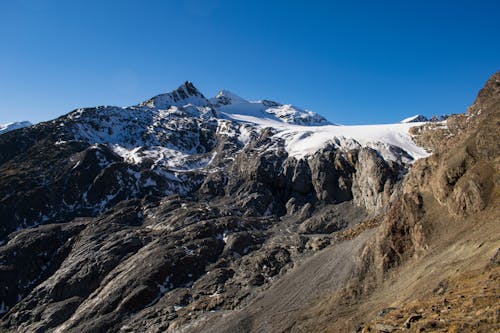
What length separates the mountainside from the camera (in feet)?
154

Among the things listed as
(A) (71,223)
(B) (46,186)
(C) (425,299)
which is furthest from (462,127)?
(B) (46,186)

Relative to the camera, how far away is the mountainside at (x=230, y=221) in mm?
46812

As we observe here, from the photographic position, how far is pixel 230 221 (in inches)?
3438

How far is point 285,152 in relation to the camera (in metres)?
132

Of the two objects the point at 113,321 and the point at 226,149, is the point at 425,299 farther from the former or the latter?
the point at 226,149

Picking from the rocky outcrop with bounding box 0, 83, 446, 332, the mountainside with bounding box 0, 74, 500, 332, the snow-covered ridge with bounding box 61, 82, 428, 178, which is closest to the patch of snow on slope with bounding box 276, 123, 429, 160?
the snow-covered ridge with bounding box 61, 82, 428, 178

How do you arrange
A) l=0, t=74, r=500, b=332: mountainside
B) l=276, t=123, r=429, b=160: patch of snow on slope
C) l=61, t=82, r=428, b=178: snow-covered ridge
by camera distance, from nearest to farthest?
1. l=0, t=74, r=500, b=332: mountainside
2. l=276, t=123, r=429, b=160: patch of snow on slope
3. l=61, t=82, r=428, b=178: snow-covered ridge

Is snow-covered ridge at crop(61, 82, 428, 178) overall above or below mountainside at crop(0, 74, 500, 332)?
above

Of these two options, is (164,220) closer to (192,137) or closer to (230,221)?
(230,221)

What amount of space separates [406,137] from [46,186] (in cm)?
12118

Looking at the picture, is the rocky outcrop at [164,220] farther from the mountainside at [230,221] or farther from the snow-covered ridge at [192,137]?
the snow-covered ridge at [192,137]

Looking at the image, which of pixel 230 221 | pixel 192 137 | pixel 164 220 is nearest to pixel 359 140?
pixel 230 221

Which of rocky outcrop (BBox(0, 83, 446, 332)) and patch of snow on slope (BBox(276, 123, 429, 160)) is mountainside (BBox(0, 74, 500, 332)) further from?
patch of snow on slope (BBox(276, 123, 429, 160))

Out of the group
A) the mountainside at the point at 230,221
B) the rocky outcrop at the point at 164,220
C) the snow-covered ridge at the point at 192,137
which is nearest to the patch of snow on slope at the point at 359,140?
the snow-covered ridge at the point at 192,137
